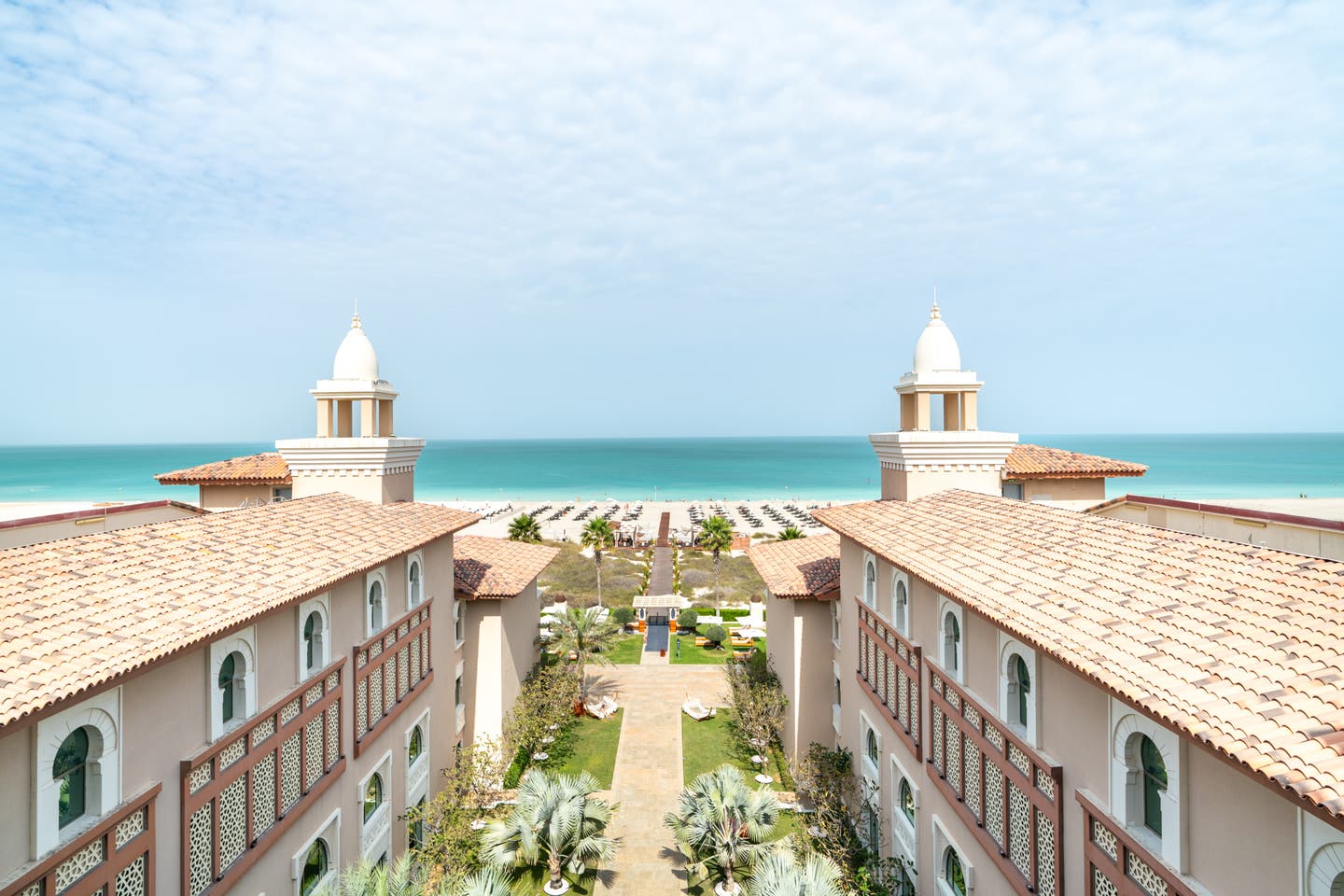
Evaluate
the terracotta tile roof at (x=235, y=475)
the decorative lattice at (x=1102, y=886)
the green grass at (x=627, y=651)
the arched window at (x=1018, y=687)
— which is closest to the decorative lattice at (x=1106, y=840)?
the decorative lattice at (x=1102, y=886)

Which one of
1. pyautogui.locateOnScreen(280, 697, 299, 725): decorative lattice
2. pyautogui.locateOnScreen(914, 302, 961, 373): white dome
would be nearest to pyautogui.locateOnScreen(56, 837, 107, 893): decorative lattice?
pyautogui.locateOnScreen(280, 697, 299, 725): decorative lattice

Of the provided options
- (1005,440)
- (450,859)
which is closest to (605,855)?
(450,859)

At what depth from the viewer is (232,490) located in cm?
2517

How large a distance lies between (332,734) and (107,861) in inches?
226

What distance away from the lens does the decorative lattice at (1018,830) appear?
9.88m

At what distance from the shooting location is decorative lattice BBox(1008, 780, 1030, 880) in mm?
9883

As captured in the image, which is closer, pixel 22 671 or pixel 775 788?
pixel 22 671

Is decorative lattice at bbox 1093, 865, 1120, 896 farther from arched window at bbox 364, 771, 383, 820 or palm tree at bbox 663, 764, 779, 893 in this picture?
arched window at bbox 364, 771, 383, 820

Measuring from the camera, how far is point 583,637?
94.5 feet

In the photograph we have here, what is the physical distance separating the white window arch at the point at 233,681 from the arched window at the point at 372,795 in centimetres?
536

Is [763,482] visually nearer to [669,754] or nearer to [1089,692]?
[669,754]

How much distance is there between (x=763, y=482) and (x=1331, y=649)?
164422 mm

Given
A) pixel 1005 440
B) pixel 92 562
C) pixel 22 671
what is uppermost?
pixel 1005 440

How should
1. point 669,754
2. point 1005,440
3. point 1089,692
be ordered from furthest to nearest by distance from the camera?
point 669,754 < point 1005,440 < point 1089,692
